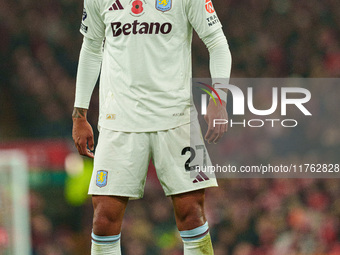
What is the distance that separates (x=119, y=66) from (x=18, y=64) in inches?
252

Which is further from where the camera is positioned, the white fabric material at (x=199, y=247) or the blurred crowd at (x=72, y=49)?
the blurred crowd at (x=72, y=49)

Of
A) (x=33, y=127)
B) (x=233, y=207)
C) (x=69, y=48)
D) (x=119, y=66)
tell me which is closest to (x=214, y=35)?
(x=119, y=66)

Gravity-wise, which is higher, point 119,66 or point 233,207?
point 119,66

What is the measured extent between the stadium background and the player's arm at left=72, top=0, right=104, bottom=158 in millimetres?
4364

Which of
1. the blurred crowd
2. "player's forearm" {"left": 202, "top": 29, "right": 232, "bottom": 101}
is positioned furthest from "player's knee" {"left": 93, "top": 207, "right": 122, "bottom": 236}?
the blurred crowd

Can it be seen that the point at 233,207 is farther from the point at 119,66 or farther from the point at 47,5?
the point at 119,66

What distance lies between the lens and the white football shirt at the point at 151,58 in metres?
3.08

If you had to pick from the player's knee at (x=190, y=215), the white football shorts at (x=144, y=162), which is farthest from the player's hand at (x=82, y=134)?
the player's knee at (x=190, y=215)

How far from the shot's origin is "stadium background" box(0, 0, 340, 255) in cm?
747

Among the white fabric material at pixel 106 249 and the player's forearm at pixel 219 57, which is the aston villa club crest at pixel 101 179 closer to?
the white fabric material at pixel 106 249

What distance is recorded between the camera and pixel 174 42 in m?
3.11

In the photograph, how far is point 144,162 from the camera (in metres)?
3.12

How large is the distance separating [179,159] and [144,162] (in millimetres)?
168

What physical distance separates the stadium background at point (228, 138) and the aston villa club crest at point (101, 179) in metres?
4.41
